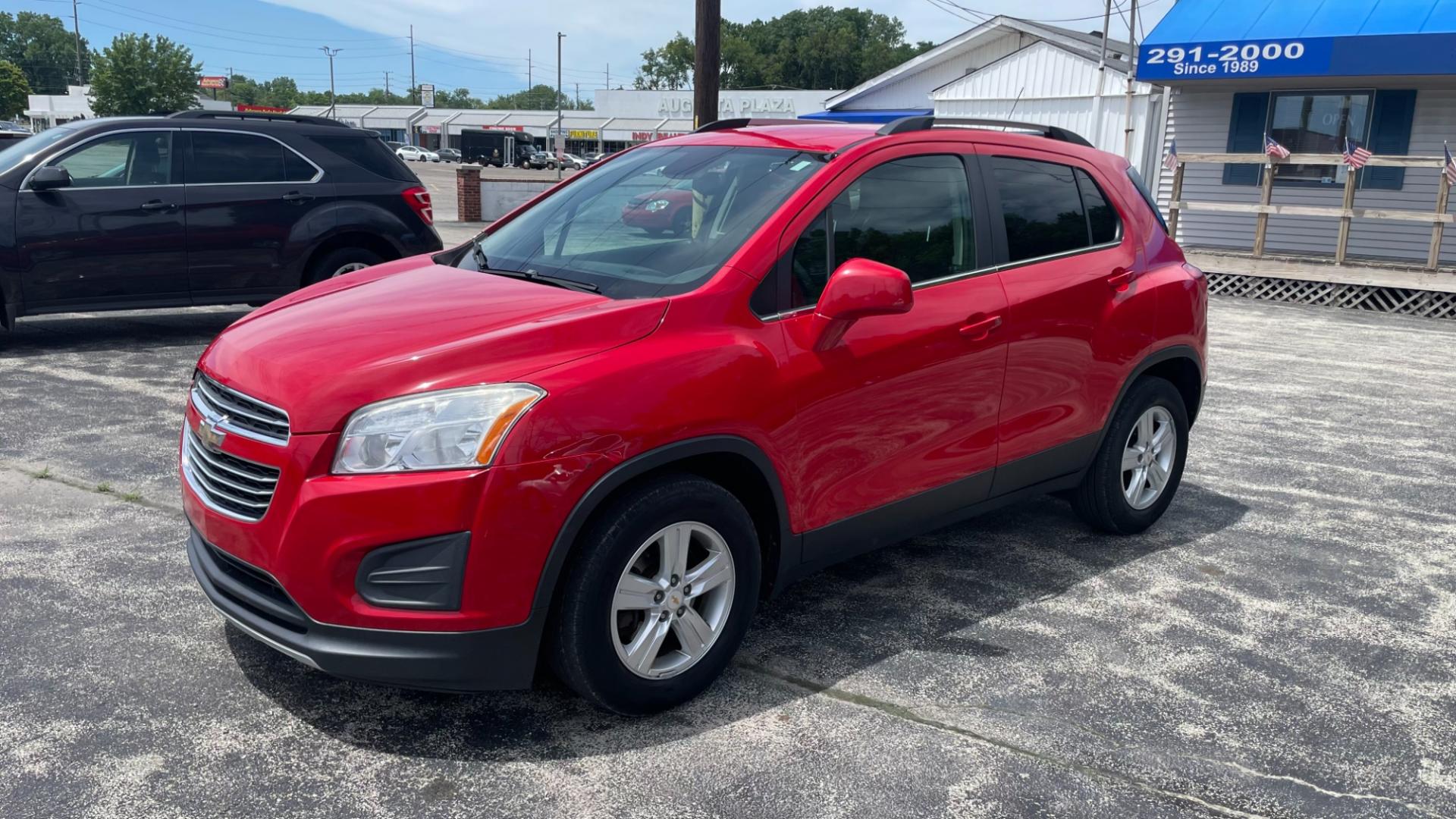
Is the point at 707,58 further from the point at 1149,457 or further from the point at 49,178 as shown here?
the point at 1149,457

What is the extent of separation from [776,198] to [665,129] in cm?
7195

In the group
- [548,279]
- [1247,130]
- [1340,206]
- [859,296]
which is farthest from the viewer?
[1247,130]

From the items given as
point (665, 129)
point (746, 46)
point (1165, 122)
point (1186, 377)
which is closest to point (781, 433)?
point (1186, 377)

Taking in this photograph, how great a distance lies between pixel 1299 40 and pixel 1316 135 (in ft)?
6.51

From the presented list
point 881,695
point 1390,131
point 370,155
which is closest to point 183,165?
Answer: point 370,155

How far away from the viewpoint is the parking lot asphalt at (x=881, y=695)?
2.95 metres

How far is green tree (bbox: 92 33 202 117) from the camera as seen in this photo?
70.9 m

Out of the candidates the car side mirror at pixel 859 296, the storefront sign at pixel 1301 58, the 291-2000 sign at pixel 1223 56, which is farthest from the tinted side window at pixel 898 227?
the 291-2000 sign at pixel 1223 56

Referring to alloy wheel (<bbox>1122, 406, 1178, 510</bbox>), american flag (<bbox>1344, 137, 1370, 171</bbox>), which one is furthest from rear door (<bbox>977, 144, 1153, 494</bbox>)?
american flag (<bbox>1344, 137, 1370, 171</bbox>)

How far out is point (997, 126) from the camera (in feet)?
15.4

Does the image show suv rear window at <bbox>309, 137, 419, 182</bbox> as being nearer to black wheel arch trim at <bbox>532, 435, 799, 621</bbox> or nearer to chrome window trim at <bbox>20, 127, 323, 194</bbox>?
chrome window trim at <bbox>20, 127, 323, 194</bbox>

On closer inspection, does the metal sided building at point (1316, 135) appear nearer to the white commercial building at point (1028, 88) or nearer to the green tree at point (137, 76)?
the white commercial building at point (1028, 88)

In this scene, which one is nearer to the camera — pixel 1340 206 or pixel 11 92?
pixel 1340 206

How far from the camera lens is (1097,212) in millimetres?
4777
